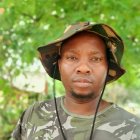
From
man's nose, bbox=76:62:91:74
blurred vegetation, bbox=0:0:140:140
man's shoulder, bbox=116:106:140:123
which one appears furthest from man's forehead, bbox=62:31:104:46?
blurred vegetation, bbox=0:0:140:140

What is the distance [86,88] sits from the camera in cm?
194

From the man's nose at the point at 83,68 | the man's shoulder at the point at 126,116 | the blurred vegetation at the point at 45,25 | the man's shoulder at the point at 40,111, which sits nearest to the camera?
the man's nose at the point at 83,68

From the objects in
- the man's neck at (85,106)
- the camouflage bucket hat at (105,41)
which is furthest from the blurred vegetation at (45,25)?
the man's neck at (85,106)

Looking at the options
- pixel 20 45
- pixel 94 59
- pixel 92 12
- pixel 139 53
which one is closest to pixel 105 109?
pixel 94 59

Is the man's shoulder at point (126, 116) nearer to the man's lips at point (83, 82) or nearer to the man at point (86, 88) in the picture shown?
the man at point (86, 88)

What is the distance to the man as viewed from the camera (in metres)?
1.95

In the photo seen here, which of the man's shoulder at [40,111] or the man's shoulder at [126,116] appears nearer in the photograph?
the man's shoulder at [126,116]

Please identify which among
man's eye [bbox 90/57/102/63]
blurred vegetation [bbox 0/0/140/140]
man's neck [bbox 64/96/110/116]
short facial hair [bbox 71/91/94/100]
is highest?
man's eye [bbox 90/57/102/63]

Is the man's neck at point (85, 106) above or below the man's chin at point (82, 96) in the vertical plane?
below

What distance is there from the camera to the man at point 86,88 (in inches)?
76.8

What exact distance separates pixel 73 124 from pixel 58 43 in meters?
0.37

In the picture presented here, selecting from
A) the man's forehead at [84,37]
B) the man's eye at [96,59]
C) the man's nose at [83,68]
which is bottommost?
the man's nose at [83,68]

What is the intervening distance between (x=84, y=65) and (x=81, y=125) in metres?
0.27

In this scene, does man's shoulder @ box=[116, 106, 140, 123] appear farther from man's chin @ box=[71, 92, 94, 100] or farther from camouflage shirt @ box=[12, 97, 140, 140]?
man's chin @ box=[71, 92, 94, 100]
